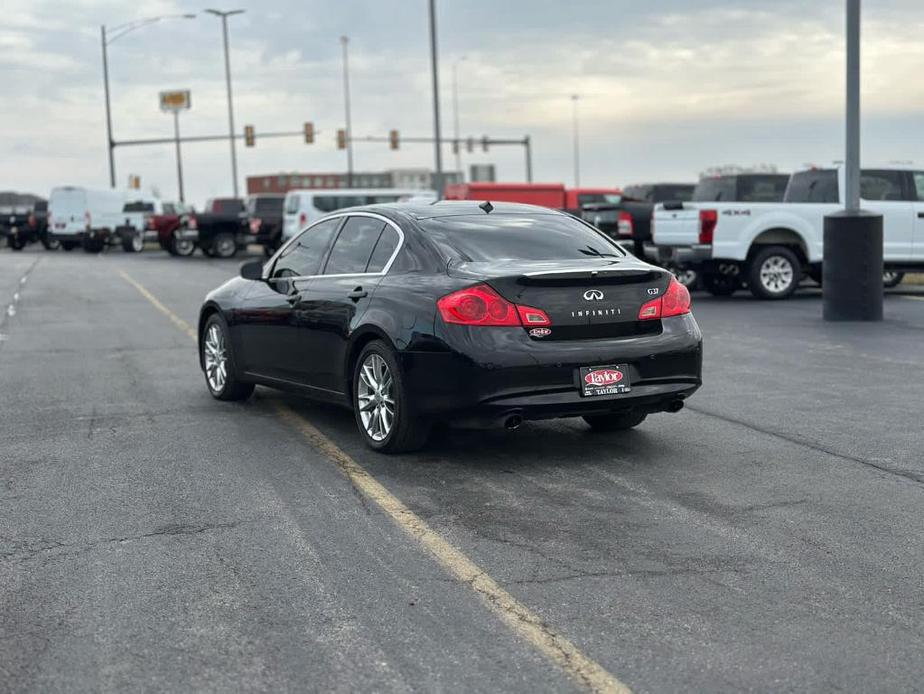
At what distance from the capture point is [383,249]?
8.34m

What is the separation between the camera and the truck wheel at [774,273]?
67.5 feet

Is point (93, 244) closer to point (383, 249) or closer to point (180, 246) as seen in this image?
point (180, 246)

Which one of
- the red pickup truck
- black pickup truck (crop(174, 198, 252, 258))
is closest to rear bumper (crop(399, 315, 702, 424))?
the red pickup truck

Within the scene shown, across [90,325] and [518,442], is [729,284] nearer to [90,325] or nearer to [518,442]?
[90,325]

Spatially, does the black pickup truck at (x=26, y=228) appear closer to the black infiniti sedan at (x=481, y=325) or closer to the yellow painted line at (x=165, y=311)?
the yellow painted line at (x=165, y=311)

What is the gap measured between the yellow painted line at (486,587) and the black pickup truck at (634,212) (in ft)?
51.8

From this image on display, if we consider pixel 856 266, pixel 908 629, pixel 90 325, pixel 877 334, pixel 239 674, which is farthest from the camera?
pixel 90 325

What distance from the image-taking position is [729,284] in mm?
22328

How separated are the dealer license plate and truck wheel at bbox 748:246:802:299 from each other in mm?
13617

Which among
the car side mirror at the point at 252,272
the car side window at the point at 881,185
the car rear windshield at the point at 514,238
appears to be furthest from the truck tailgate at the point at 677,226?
the car rear windshield at the point at 514,238

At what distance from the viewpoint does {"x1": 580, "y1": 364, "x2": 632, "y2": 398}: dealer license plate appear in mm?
7379

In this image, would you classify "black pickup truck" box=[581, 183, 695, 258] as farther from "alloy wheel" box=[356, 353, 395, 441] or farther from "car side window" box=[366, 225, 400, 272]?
"alloy wheel" box=[356, 353, 395, 441]

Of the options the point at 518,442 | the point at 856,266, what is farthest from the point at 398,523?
the point at 856,266

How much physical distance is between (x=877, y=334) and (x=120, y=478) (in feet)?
33.3
